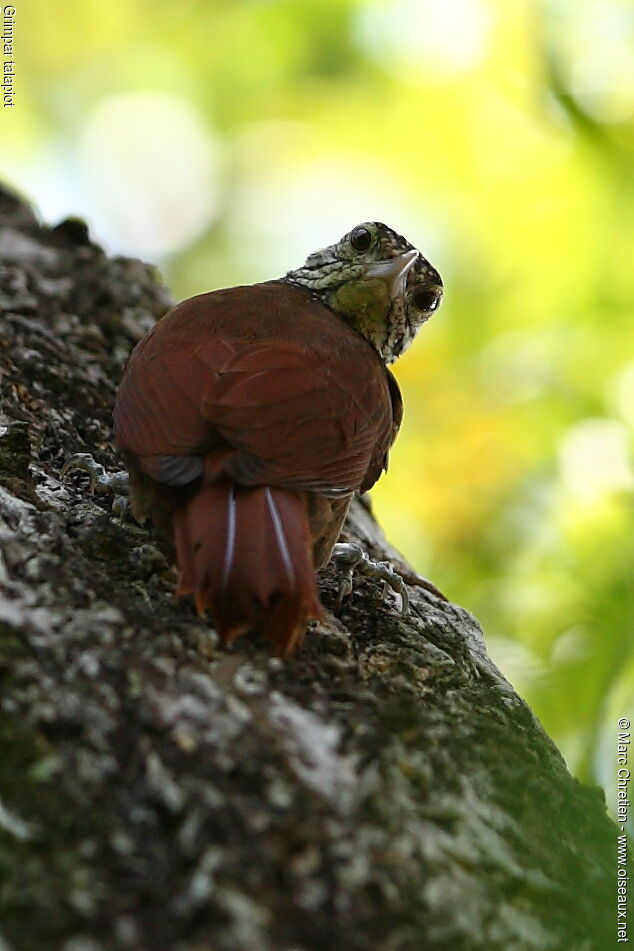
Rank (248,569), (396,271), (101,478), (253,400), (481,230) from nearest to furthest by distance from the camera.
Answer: (248,569) < (253,400) < (101,478) < (396,271) < (481,230)

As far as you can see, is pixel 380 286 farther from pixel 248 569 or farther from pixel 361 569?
pixel 248 569

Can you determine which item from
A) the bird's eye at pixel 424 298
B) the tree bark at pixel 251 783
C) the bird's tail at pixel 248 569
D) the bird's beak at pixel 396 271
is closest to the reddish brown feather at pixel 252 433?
the bird's tail at pixel 248 569

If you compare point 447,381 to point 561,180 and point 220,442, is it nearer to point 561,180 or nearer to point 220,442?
point 561,180

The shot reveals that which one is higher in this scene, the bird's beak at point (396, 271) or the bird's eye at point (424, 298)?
the bird's eye at point (424, 298)

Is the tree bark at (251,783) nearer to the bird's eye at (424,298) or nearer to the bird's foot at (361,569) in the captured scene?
the bird's foot at (361,569)

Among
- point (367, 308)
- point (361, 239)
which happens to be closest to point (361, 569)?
point (367, 308)

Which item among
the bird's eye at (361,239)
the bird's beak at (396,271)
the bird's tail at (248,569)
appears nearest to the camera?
the bird's tail at (248,569)

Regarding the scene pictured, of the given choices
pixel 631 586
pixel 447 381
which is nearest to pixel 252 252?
pixel 447 381
